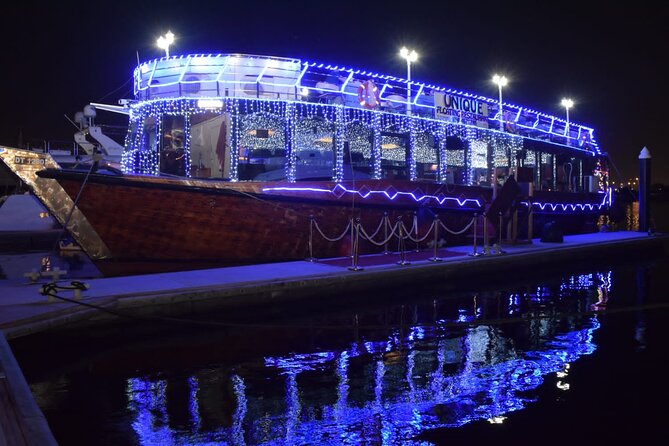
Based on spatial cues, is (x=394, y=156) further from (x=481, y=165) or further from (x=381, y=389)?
(x=381, y=389)

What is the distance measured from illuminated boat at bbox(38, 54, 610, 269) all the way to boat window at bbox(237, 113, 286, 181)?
1.0 inches

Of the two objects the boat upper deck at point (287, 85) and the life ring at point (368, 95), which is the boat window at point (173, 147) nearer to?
the boat upper deck at point (287, 85)

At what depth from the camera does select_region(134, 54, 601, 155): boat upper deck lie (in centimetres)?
1203

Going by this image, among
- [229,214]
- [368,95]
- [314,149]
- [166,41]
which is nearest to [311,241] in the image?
[229,214]

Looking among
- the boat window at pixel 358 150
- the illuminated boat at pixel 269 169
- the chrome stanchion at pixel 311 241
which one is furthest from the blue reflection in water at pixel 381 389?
the boat window at pixel 358 150

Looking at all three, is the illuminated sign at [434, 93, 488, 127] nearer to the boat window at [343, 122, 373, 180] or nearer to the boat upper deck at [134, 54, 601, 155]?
the boat upper deck at [134, 54, 601, 155]

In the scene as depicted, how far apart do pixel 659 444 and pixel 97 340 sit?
260 inches

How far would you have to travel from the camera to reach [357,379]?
614cm

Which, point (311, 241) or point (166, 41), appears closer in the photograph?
point (311, 241)

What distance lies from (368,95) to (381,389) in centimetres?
927

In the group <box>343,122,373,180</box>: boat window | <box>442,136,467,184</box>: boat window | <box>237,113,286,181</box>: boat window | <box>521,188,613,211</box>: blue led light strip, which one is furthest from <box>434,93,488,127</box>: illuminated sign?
<box>237,113,286,181</box>: boat window

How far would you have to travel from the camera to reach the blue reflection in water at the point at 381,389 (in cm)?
473

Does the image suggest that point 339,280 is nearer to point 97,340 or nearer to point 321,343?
point 321,343

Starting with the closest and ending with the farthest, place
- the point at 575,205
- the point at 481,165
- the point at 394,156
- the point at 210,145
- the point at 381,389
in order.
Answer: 1. the point at 381,389
2. the point at 210,145
3. the point at 394,156
4. the point at 481,165
5. the point at 575,205
